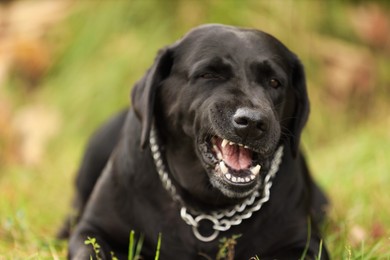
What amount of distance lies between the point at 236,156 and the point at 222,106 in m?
0.23

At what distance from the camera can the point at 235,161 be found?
3.18 meters

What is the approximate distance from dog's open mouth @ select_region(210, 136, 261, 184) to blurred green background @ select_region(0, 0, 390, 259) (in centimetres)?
286

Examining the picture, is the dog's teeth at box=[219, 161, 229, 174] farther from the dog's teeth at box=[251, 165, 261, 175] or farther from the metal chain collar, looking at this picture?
the metal chain collar

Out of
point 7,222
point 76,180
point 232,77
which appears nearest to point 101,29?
point 76,180

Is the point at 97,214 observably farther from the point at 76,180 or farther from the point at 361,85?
the point at 361,85

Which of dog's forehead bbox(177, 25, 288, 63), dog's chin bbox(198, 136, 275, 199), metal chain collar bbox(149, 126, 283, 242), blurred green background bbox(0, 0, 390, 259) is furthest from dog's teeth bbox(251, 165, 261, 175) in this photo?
blurred green background bbox(0, 0, 390, 259)

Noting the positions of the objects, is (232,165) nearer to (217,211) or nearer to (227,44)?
(217,211)

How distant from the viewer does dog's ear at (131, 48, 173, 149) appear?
10.9 ft

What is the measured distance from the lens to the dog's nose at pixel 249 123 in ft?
9.78

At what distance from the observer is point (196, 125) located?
A: 10.5ft

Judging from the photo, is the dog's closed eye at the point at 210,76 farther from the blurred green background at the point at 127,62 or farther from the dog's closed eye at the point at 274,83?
the blurred green background at the point at 127,62

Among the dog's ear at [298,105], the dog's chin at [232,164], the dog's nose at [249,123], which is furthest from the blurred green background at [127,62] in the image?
the dog's nose at [249,123]

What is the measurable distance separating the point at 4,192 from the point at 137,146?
184 centimetres

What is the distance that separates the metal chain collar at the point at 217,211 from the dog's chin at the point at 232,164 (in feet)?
0.53
